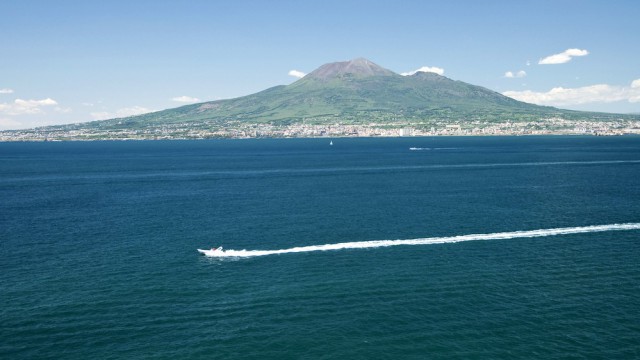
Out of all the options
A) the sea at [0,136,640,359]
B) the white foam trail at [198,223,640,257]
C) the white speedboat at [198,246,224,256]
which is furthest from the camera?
the white foam trail at [198,223,640,257]

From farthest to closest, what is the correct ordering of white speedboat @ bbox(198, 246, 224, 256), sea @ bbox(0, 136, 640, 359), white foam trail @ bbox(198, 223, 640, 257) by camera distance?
1. white foam trail @ bbox(198, 223, 640, 257)
2. white speedboat @ bbox(198, 246, 224, 256)
3. sea @ bbox(0, 136, 640, 359)

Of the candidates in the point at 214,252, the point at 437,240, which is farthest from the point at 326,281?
the point at 437,240

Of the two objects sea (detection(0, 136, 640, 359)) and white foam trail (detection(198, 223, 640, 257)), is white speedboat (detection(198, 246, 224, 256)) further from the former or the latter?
sea (detection(0, 136, 640, 359))

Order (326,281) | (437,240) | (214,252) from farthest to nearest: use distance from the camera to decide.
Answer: (437,240)
(214,252)
(326,281)

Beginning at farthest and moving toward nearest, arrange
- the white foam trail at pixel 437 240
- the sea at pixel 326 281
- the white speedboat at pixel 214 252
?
the white foam trail at pixel 437 240 → the white speedboat at pixel 214 252 → the sea at pixel 326 281

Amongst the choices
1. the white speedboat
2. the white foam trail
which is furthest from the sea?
the white speedboat

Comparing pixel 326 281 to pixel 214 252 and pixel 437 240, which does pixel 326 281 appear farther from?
pixel 437 240

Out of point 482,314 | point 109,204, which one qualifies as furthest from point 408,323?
point 109,204

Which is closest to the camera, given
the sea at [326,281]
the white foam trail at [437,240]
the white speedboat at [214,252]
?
the sea at [326,281]

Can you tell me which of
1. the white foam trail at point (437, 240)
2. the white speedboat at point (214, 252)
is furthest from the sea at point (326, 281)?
the white speedboat at point (214, 252)

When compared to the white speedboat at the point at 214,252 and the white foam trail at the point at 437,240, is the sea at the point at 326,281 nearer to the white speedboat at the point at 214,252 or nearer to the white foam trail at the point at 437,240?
the white foam trail at the point at 437,240

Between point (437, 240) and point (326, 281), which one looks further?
point (437, 240)
